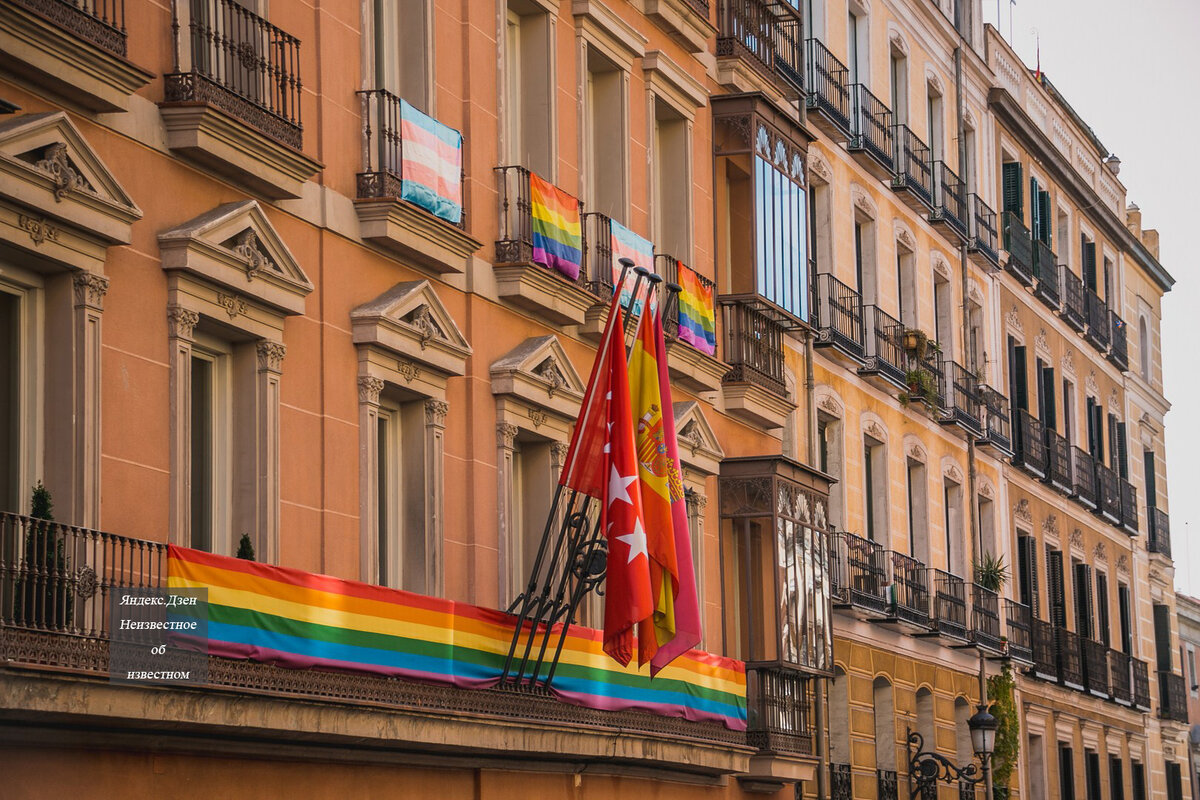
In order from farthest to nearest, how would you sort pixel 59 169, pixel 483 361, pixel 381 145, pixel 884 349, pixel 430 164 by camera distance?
pixel 884 349 → pixel 483 361 → pixel 430 164 → pixel 381 145 → pixel 59 169

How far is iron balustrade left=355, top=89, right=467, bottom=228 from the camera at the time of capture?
19047mm

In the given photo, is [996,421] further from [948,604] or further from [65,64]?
[65,64]

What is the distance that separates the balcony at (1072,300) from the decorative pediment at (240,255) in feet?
108

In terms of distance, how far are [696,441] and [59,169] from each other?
12206 mm

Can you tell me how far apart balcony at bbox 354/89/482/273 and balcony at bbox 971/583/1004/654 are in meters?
19.7

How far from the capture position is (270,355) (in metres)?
17.4

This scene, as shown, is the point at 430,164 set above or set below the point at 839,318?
below

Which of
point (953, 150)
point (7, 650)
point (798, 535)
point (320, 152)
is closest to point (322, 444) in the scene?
point (320, 152)

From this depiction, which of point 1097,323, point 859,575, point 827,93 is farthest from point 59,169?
point 1097,323

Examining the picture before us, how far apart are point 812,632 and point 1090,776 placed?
2078 centimetres

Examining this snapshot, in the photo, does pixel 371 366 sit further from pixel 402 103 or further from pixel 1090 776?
pixel 1090 776

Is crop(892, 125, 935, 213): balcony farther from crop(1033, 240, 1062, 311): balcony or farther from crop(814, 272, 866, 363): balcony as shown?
crop(1033, 240, 1062, 311): balcony

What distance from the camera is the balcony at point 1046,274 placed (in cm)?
4616

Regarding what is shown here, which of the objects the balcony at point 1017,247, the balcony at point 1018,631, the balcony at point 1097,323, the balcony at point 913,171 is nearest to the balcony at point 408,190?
the balcony at point 913,171
